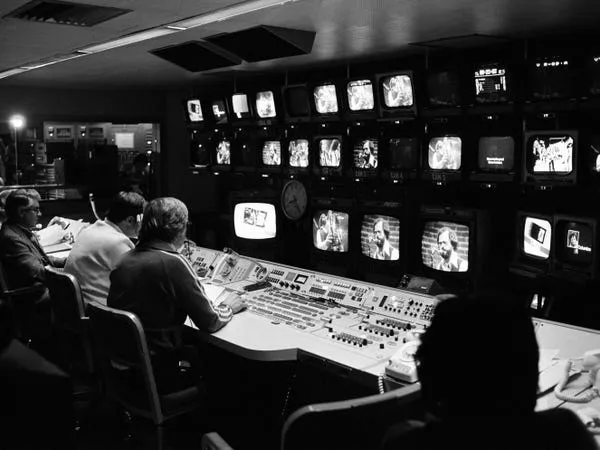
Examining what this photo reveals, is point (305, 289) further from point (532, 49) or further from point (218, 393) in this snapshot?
point (532, 49)

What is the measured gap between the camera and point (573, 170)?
396 cm

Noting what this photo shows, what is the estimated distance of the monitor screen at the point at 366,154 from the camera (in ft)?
18.2

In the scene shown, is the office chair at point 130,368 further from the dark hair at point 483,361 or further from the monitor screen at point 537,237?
the monitor screen at point 537,237

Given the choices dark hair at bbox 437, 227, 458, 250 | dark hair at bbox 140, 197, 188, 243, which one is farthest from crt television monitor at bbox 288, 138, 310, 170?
dark hair at bbox 140, 197, 188, 243

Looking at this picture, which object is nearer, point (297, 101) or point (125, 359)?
point (125, 359)

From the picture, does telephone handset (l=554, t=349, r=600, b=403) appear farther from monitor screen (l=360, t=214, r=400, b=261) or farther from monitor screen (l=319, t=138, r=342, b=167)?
monitor screen (l=319, t=138, r=342, b=167)

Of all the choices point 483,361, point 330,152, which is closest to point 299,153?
point 330,152

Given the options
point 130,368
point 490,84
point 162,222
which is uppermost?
point 490,84

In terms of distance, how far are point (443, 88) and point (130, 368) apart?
3059 mm

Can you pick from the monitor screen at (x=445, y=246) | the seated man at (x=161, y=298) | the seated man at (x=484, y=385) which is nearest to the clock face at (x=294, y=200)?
the monitor screen at (x=445, y=246)

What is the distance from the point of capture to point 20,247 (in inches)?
169

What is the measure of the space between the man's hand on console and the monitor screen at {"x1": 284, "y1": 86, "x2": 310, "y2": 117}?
9.97 feet

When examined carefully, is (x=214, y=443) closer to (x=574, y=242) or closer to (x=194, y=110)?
(x=574, y=242)

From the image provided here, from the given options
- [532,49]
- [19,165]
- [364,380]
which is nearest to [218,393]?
[364,380]
